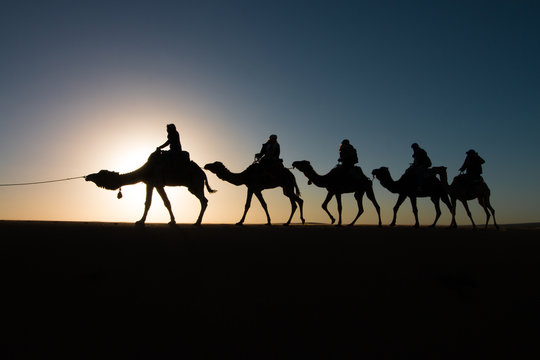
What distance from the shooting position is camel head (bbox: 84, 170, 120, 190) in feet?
37.3

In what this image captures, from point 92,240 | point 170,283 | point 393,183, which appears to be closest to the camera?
point 170,283

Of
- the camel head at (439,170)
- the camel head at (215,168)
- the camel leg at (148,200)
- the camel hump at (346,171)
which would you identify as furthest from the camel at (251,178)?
the camel head at (439,170)

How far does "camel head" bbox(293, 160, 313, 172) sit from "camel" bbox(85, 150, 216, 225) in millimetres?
4904

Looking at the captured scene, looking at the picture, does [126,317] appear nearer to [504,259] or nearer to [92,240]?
[92,240]

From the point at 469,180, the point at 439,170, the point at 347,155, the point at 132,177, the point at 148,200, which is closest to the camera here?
the point at 148,200

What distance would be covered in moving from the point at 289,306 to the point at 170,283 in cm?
135

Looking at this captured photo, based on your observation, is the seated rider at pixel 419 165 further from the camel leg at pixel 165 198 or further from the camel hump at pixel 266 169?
the camel leg at pixel 165 198

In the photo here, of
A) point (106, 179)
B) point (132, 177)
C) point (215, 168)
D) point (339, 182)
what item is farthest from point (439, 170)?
point (106, 179)

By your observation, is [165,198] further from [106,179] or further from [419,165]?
[419,165]

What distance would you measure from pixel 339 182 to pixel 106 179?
781 centimetres

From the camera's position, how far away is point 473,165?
54.7 feet

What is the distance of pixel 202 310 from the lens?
13.2 feet

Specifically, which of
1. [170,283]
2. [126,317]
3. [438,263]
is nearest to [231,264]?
[170,283]

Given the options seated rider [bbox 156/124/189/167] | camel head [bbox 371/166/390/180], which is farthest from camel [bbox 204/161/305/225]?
camel head [bbox 371/166/390/180]
